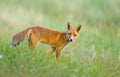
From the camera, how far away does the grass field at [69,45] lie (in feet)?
31.6

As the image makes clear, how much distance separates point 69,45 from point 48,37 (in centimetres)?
145

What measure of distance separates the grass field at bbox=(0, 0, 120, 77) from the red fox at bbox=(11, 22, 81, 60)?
0.47 feet

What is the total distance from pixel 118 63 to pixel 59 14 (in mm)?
8385

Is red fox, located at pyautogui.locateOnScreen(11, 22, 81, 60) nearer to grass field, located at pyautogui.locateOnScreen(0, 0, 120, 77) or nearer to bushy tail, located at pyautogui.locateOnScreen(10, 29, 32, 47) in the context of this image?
bushy tail, located at pyautogui.locateOnScreen(10, 29, 32, 47)

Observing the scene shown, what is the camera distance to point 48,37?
1127cm

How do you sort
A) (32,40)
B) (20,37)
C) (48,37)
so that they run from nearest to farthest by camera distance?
(20,37)
(32,40)
(48,37)

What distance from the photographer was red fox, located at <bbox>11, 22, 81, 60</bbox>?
10758mm

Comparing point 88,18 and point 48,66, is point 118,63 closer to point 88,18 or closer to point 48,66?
point 48,66

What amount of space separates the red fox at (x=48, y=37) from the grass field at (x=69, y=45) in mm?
144

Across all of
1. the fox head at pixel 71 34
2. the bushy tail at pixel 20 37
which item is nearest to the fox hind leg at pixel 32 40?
the bushy tail at pixel 20 37

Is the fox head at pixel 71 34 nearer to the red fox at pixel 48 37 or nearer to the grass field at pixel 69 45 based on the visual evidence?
the red fox at pixel 48 37

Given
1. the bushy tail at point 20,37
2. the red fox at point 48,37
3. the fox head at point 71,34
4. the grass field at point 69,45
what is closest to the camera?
the grass field at point 69,45

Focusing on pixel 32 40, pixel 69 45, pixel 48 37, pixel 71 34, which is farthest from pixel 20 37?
pixel 69 45

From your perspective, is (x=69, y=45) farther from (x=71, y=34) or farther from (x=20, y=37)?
(x=20, y=37)
